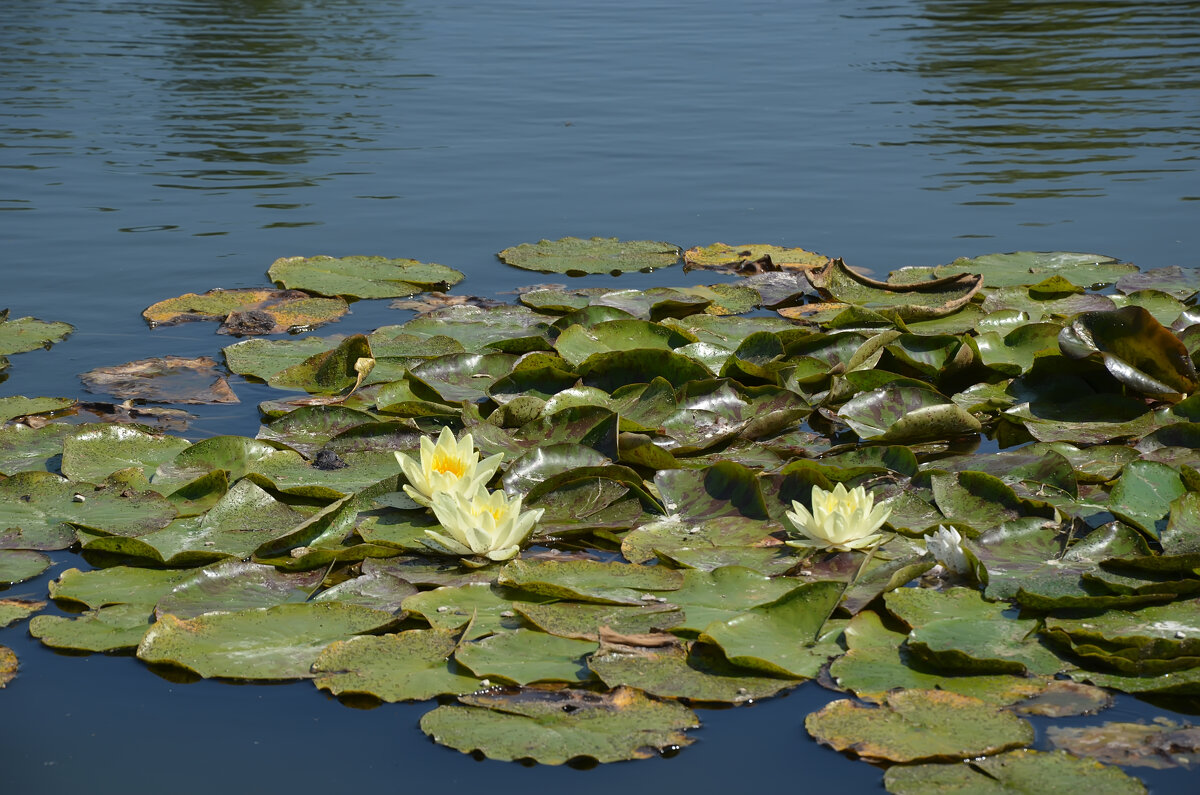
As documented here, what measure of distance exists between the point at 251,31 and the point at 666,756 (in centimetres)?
Answer: 1514

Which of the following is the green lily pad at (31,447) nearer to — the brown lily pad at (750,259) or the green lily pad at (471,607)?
the green lily pad at (471,607)

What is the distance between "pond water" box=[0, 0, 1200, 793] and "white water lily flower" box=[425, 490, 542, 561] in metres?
0.55

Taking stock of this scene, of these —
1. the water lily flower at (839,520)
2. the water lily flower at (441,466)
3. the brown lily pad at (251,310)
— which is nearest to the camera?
the water lily flower at (839,520)

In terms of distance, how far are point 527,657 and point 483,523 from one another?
0.44m

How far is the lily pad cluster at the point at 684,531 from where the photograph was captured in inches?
91.4

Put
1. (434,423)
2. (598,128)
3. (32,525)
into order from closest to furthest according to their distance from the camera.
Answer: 1. (32,525)
2. (434,423)
3. (598,128)

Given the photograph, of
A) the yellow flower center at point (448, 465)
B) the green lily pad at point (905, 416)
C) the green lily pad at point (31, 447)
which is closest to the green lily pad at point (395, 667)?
the yellow flower center at point (448, 465)

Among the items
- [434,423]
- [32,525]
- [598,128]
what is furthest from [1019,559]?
[598,128]

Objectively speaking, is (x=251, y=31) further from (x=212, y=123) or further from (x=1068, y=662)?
(x=1068, y=662)

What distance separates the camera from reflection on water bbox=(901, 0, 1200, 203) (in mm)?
7836

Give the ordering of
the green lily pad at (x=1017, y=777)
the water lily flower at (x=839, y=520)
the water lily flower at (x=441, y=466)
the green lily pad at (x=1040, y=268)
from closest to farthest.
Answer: the green lily pad at (x=1017, y=777), the water lily flower at (x=839, y=520), the water lily flower at (x=441, y=466), the green lily pad at (x=1040, y=268)

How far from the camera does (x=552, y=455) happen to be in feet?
11.0

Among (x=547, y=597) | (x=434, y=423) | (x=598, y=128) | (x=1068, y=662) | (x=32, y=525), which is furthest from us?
(x=598, y=128)

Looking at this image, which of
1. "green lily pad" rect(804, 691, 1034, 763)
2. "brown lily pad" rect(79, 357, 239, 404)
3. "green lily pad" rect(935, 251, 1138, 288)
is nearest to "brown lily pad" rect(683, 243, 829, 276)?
"green lily pad" rect(935, 251, 1138, 288)
